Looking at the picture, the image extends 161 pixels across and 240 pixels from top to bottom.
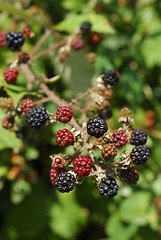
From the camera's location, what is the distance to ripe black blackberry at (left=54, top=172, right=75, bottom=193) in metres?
1.56

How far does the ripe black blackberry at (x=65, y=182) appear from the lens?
1.56 metres

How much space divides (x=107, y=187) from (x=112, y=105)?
1.68 metres

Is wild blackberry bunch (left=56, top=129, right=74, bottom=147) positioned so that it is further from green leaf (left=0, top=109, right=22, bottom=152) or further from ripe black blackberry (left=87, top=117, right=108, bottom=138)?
green leaf (left=0, top=109, right=22, bottom=152)

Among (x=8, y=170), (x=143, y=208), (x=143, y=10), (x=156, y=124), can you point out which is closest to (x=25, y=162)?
(x=8, y=170)

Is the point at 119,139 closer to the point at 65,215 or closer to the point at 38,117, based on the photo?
the point at 38,117

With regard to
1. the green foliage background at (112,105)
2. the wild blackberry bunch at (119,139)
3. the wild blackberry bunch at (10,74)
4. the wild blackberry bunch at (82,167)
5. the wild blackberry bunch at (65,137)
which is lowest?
the green foliage background at (112,105)

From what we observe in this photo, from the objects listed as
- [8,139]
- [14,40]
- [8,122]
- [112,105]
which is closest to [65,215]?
[112,105]

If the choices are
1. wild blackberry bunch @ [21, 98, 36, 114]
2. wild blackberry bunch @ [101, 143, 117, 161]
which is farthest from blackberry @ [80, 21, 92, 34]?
wild blackberry bunch @ [101, 143, 117, 161]

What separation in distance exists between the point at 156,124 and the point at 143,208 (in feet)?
3.72

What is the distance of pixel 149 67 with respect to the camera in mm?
3443

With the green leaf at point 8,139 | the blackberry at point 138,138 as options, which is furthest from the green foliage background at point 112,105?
the blackberry at point 138,138

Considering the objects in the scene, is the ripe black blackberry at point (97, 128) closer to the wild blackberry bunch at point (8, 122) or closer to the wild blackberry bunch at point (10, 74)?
the wild blackberry bunch at point (8, 122)

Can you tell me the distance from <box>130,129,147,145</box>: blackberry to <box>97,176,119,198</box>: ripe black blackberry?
316 mm

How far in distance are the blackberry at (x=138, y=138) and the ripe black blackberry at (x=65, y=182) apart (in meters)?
0.48
